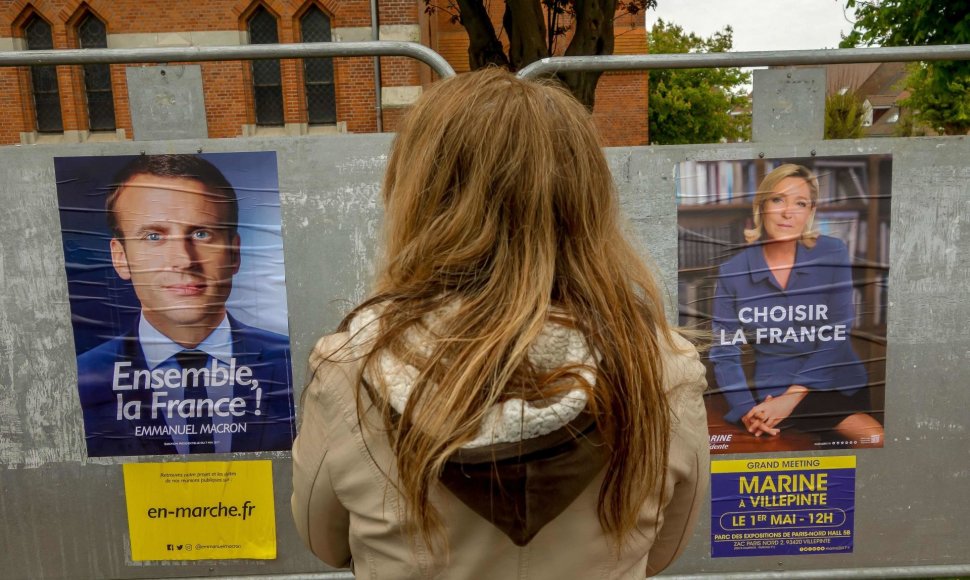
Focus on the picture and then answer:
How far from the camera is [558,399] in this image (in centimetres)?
111

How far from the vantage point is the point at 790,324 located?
Answer: 293 cm

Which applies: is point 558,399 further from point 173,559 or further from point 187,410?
point 173,559

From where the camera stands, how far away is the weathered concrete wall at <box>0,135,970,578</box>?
283 cm

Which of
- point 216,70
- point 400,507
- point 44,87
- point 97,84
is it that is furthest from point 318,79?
point 400,507

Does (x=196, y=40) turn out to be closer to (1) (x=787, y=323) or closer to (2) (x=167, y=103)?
(2) (x=167, y=103)

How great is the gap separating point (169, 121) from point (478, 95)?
79.7 inches

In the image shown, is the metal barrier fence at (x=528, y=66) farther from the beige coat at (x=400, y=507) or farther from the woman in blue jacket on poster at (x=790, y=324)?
the beige coat at (x=400, y=507)

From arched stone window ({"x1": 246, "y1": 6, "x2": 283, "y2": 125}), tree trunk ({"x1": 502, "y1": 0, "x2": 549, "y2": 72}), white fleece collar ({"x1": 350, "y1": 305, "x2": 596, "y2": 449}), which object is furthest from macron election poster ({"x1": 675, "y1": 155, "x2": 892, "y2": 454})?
arched stone window ({"x1": 246, "y1": 6, "x2": 283, "y2": 125})

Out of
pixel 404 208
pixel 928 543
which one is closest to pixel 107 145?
pixel 404 208

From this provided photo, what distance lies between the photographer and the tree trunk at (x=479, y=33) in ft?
25.7

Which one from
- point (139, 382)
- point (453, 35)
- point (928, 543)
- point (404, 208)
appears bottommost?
point (928, 543)

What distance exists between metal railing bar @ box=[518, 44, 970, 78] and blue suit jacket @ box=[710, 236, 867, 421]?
70 cm

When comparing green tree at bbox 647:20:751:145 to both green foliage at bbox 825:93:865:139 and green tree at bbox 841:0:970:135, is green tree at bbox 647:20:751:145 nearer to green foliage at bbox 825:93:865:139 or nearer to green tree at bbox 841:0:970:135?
green foliage at bbox 825:93:865:139

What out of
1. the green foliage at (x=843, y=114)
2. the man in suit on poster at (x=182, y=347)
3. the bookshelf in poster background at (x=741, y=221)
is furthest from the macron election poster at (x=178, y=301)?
the green foliage at (x=843, y=114)
